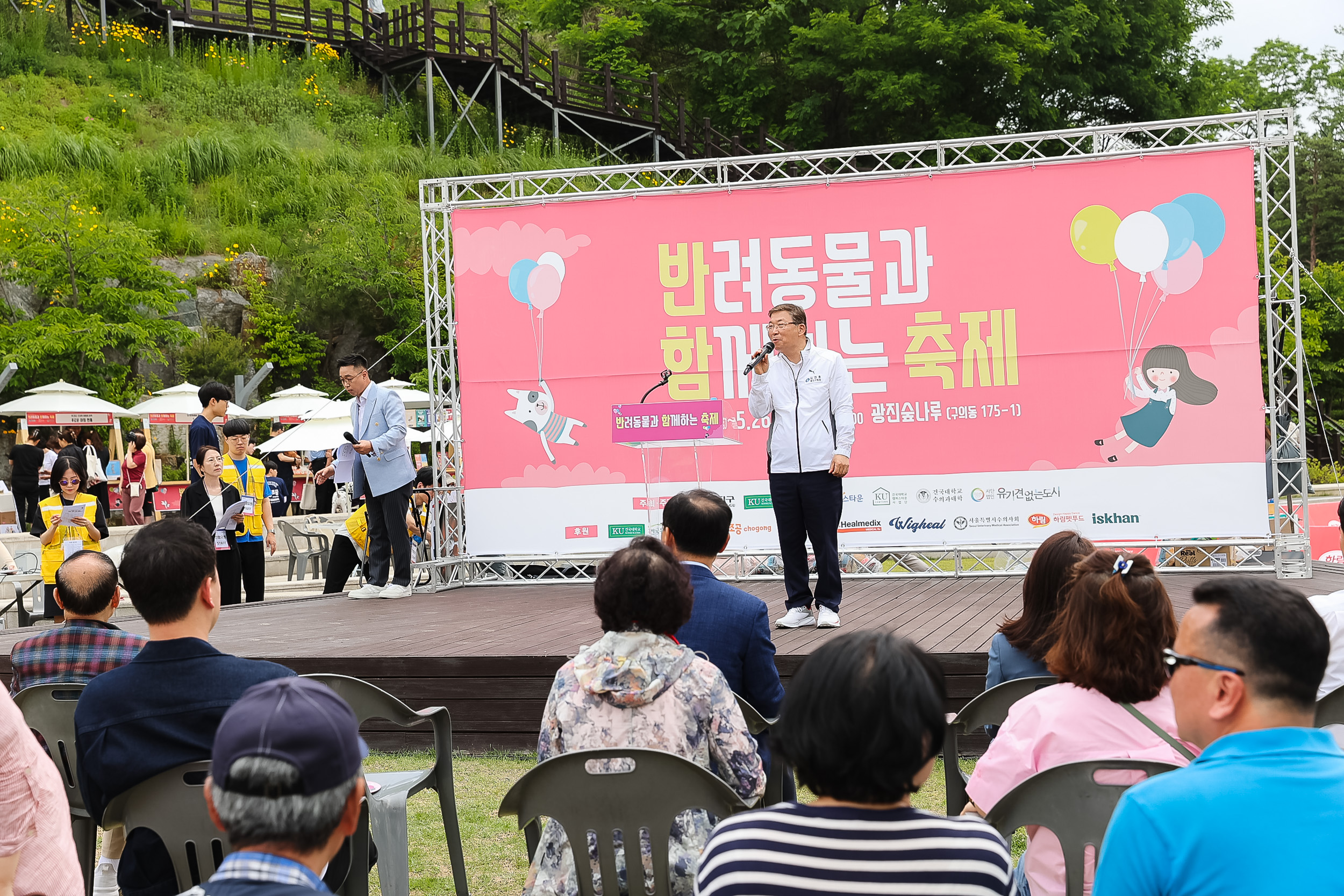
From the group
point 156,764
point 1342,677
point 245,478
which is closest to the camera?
point 156,764

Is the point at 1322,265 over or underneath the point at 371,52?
underneath

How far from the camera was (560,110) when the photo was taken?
94.4 feet

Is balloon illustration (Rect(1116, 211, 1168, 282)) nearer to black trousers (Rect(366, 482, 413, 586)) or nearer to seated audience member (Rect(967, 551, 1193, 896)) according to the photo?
black trousers (Rect(366, 482, 413, 586))

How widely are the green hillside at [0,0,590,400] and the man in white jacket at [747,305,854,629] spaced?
608 inches

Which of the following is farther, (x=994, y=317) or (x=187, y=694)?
(x=994, y=317)

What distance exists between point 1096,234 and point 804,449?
3.18 metres

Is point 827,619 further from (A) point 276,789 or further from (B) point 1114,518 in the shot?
(A) point 276,789

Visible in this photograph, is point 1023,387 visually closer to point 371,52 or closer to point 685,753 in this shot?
point 685,753

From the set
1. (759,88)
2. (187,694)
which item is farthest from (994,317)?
(759,88)

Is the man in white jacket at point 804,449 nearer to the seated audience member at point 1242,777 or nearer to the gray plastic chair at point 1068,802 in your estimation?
the gray plastic chair at point 1068,802

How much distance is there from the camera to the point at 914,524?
7.79 metres

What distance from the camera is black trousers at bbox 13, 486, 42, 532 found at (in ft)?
48.6

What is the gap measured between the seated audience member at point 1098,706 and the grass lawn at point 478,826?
3.73 ft

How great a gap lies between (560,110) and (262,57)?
311 inches
